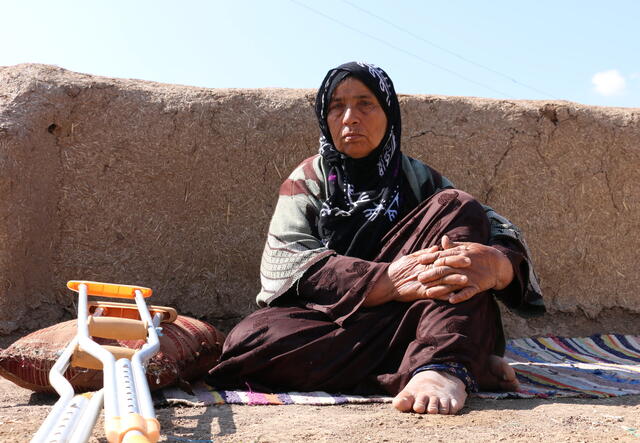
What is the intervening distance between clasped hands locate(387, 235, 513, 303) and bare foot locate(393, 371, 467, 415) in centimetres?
33

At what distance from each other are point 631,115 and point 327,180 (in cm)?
240

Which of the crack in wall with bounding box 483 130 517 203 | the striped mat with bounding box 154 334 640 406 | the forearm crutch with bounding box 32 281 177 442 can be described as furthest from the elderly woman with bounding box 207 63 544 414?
the crack in wall with bounding box 483 130 517 203

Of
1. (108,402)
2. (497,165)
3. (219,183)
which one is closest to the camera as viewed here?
(108,402)

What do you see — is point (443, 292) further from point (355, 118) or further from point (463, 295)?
point (355, 118)

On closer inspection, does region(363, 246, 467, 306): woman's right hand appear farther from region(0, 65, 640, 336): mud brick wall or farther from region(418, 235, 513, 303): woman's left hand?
region(0, 65, 640, 336): mud brick wall

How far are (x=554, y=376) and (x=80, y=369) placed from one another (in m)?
2.19

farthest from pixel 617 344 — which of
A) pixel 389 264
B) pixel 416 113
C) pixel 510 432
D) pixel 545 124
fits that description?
pixel 510 432

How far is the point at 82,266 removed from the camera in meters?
4.20

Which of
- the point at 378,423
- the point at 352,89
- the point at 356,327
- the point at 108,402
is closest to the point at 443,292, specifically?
the point at 356,327

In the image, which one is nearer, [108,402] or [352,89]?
[108,402]

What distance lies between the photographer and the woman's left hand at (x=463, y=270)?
292 centimetres

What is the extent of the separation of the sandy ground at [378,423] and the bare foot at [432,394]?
0.04m

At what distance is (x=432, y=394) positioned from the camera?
259 centimetres

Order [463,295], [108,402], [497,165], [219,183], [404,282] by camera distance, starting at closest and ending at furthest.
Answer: [108,402] < [463,295] < [404,282] < [219,183] < [497,165]
